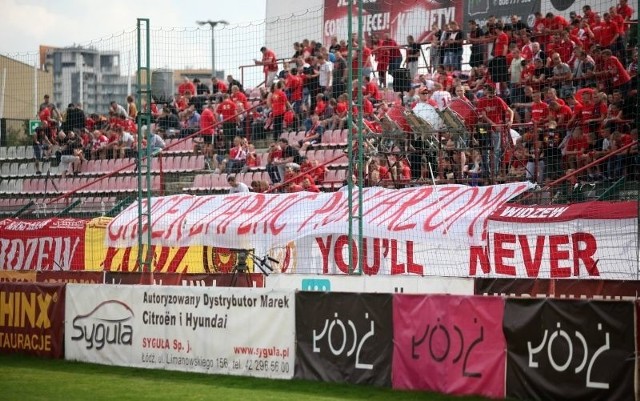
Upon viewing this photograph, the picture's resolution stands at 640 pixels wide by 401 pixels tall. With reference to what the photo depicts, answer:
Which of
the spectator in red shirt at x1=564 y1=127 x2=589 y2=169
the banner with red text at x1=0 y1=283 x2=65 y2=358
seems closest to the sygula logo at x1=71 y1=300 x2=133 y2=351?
the banner with red text at x1=0 y1=283 x2=65 y2=358

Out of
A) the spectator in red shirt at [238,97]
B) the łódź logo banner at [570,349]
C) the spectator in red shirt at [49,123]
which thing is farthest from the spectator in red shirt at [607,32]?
the spectator in red shirt at [49,123]

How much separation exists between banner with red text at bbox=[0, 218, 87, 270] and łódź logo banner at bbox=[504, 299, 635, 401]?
1298 cm

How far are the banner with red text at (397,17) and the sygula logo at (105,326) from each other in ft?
49.4

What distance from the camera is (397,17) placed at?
3266cm

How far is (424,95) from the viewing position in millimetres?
22375

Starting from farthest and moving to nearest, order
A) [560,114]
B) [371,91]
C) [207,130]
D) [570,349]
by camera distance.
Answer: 1. [207,130]
2. [371,91]
3. [560,114]
4. [570,349]

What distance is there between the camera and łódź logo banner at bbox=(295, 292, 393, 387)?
14.3 metres

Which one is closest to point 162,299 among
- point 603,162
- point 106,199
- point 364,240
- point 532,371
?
point 364,240

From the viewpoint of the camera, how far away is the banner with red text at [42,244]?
78.8 ft

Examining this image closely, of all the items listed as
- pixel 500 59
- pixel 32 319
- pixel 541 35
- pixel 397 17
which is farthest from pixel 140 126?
pixel 397 17

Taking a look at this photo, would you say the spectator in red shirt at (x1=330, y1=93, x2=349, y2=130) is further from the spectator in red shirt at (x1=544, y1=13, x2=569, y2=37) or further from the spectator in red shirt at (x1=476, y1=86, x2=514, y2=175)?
the spectator in red shirt at (x1=544, y1=13, x2=569, y2=37)

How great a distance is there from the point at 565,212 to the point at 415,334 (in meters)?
4.80

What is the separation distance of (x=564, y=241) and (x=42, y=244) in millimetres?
11776

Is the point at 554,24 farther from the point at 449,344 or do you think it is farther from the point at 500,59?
the point at 449,344
